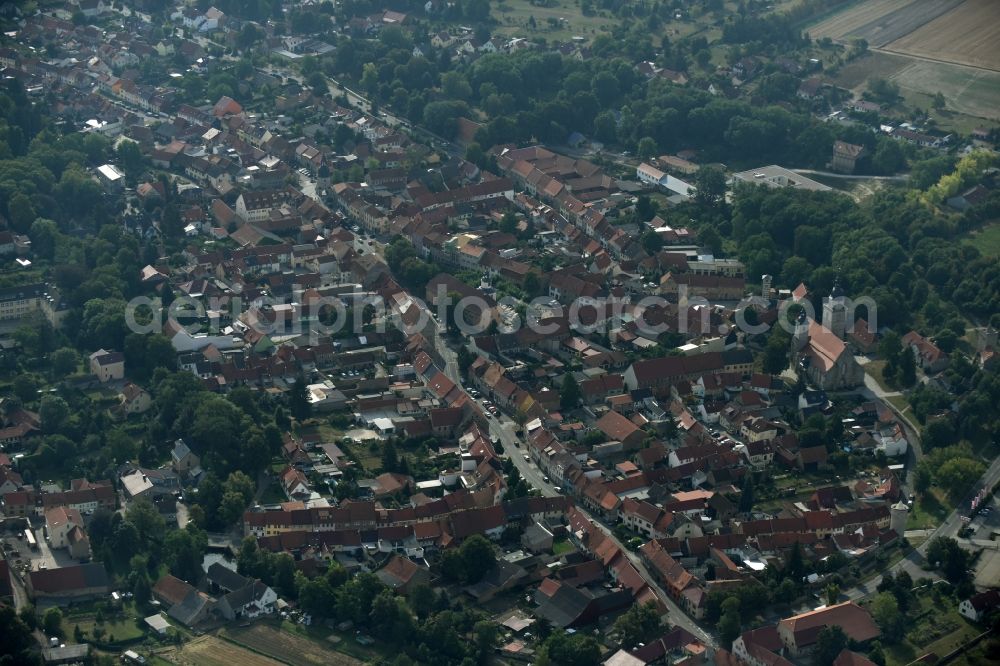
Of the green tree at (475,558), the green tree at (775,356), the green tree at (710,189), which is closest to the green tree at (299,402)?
the green tree at (475,558)

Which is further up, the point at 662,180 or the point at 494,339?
the point at 494,339

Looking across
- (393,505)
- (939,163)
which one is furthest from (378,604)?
(939,163)

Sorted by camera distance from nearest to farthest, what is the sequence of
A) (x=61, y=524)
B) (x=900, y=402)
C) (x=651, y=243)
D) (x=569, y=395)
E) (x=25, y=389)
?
(x=61, y=524), (x=25, y=389), (x=569, y=395), (x=900, y=402), (x=651, y=243)

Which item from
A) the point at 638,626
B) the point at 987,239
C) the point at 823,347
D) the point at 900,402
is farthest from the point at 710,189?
the point at 638,626

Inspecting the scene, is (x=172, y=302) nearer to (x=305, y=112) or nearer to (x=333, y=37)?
(x=305, y=112)

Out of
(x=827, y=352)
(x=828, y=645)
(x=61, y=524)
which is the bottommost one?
(x=827, y=352)

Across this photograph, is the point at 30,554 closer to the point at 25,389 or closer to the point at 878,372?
the point at 25,389
